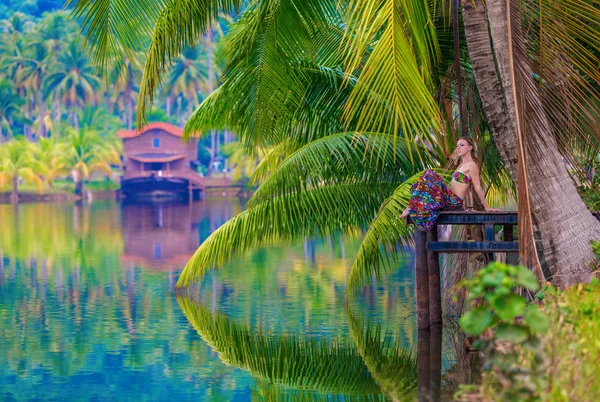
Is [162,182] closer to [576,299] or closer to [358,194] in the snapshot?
[358,194]

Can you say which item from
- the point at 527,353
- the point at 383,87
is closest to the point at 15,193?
the point at 383,87

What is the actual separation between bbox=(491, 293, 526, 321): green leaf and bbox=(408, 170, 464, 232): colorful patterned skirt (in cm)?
572

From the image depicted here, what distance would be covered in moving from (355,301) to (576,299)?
8981mm

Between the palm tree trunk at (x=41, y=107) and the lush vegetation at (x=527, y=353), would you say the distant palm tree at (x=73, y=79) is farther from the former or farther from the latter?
the lush vegetation at (x=527, y=353)

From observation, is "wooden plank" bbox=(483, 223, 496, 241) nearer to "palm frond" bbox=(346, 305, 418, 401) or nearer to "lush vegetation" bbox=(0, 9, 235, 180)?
"palm frond" bbox=(346, 305, 418, 401)

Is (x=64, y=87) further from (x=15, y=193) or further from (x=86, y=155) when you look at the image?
(x=15, y=193)

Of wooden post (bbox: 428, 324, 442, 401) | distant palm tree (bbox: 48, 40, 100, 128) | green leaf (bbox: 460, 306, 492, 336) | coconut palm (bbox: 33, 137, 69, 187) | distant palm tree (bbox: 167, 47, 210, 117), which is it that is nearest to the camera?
green leaf (bbox: 460, 306, 492, 336)

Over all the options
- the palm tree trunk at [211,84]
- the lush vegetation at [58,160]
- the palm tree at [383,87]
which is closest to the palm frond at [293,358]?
the palm tree at [383,87]

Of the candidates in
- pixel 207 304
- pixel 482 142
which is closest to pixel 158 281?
pixel 207 304

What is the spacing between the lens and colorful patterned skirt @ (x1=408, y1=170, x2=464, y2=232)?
1122 centimetres

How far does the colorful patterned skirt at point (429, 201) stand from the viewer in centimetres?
1122

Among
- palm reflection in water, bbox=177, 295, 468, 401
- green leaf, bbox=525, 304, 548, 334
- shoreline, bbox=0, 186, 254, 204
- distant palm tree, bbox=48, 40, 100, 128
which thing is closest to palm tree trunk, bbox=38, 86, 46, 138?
distant palm tree, bbox=48, 40, 100, 128

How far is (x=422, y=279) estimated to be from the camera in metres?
11.9

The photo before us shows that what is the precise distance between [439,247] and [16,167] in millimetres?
54982
